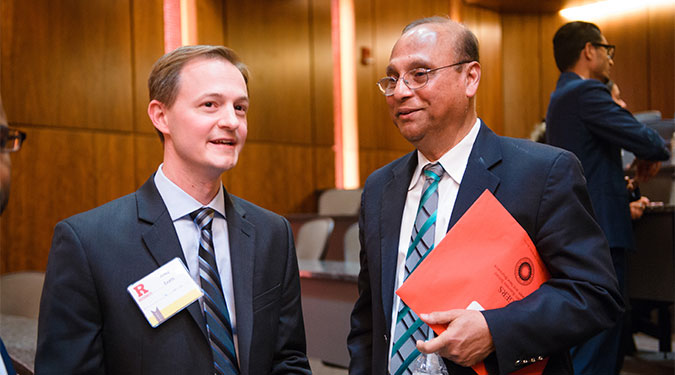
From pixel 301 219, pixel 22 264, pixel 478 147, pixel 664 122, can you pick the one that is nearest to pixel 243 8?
pixel 301 219

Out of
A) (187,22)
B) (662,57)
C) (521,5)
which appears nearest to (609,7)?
(662,57)

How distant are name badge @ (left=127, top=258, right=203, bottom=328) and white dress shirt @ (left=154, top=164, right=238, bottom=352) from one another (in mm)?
62

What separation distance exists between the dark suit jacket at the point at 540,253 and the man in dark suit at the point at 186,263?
0.83ft

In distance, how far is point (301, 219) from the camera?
5.93 m

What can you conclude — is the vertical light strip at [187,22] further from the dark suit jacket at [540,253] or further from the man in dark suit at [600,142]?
the dark suit jacket at [540,253]

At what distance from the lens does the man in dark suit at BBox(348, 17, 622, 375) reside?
3.96ft

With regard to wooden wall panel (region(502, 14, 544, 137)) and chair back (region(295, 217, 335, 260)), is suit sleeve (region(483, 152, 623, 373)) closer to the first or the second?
chair back (region(295, 217, 335, 260))

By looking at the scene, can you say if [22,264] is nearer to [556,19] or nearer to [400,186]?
[400,186]

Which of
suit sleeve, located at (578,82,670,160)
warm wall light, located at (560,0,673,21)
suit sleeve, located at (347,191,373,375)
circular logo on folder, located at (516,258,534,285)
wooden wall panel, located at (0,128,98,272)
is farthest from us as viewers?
warm wall light, located at (560,0,673,21)

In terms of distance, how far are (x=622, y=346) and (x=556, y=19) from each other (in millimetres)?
8662

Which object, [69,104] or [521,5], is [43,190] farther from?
[521,5]

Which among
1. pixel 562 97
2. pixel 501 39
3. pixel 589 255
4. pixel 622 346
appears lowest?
pixel 622 346

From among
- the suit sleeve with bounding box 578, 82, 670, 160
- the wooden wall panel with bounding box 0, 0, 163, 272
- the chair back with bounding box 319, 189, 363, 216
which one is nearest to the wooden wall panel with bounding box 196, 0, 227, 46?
the wooden wall panel with bounding box 0, 0, 163, 272

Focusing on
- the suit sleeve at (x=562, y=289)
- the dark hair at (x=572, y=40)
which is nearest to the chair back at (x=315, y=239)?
the dark hair at (x=572, y=40)
